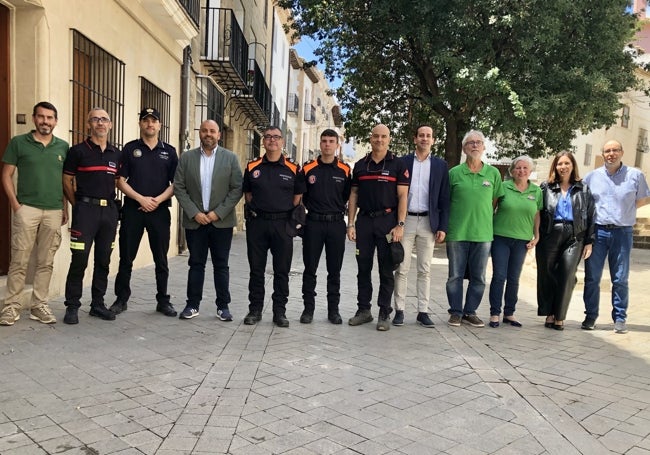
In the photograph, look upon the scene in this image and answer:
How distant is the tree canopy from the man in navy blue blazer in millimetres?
7203

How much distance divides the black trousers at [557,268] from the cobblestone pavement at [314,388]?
0.30 meters

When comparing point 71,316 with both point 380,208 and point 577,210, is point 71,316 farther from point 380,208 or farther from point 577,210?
point 577,210

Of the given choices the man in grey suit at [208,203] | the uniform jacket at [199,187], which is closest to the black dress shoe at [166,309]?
the man in grey suit at [208,203]

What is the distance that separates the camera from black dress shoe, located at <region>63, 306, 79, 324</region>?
502 centimetres

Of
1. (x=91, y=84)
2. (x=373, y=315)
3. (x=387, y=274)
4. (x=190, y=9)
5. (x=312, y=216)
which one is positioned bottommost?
(x=373, y=315)

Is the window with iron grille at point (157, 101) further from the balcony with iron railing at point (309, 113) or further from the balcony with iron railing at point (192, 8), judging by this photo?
the balcony with iron railing at point (309, 113)

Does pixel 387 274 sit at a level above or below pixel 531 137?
below

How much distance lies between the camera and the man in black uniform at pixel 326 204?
5379 mm

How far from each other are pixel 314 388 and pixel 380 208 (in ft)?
7.08

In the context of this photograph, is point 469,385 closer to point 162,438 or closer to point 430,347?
point 430,347

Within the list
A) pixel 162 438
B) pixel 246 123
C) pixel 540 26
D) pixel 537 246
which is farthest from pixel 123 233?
pixel 246 123

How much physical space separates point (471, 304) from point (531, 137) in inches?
466

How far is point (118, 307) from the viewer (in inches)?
219

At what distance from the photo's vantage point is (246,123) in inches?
727
